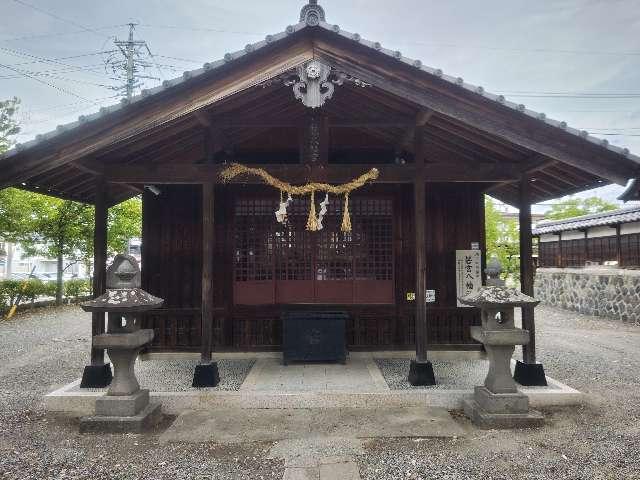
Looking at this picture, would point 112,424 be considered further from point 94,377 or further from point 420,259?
point 420,259

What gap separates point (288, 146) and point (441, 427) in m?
6.23

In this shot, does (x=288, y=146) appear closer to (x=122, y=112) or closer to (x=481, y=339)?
(x=122, y=112)

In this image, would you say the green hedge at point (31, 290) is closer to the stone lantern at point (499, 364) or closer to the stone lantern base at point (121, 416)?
the stone lantern base at point (121, 416)

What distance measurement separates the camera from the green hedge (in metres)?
17.9

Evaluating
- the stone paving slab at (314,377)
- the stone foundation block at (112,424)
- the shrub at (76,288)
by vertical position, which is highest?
the shrub at (76,288)

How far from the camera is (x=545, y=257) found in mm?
24156

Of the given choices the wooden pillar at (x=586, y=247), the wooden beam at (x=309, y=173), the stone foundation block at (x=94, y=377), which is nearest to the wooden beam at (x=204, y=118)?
the wooden beam at (x=309, y=173)

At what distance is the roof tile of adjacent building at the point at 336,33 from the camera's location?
5594 mm

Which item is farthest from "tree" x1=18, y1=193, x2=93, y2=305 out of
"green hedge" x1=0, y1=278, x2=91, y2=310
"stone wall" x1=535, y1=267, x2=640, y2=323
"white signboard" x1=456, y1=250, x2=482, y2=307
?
"stone wall" x1=535, y1=267, x2=640, y2=323

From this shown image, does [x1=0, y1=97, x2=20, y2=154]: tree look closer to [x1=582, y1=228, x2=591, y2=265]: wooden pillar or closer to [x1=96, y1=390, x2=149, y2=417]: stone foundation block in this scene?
[x1=96, y1=390, x2=149, y2=417]: stone foundation block

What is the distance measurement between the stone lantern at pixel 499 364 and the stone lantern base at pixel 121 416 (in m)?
4.68

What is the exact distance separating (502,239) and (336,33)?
24824 mm

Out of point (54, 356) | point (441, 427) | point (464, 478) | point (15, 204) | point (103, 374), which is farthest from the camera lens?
point (15, 204)

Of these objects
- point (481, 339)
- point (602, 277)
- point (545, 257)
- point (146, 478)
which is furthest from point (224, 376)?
point (545, 257)
